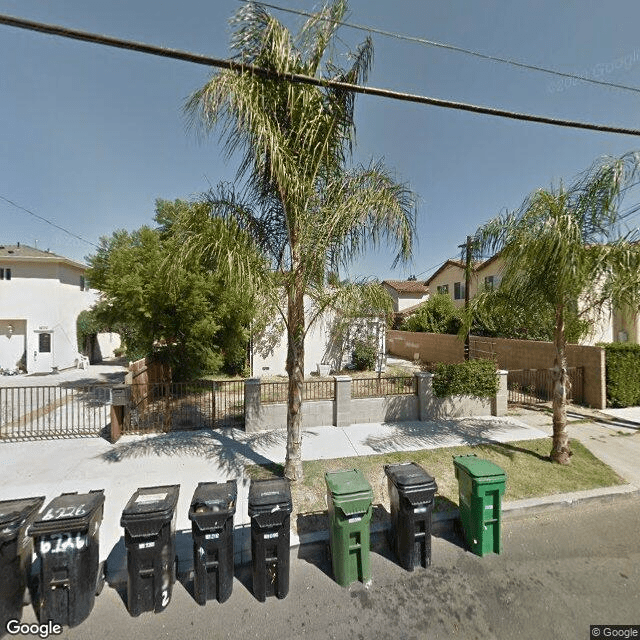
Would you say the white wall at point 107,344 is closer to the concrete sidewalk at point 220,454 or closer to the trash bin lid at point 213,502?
the concrete sidewalk at point 220,454

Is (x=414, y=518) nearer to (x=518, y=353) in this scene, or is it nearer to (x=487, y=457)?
(x=487, y=457)

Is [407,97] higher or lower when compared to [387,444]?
higher

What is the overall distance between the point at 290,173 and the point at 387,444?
5533 millimetres

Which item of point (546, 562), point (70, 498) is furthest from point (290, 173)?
point (546, 562)

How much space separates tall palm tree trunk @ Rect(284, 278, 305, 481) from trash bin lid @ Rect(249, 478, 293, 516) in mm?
1595

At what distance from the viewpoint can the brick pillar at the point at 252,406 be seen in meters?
7.19

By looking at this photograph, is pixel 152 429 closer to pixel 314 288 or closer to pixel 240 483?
pixel 240 483

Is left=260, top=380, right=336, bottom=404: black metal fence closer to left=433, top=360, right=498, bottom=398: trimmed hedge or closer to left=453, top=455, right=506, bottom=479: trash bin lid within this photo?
left=433, top=360, right=498, bottom=398: trimmed hedge

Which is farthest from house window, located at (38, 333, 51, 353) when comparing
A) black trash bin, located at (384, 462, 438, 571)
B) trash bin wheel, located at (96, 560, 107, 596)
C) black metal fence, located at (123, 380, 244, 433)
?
black trash bin, located at (384, 462, 438, 571)

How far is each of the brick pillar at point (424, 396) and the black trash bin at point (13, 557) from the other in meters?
7.34

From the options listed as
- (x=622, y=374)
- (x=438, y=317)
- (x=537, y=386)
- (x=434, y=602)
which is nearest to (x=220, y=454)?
(x=434, y=602)

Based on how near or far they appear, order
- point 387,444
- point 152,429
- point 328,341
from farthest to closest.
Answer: point 328,341 < point 152,429 < point 387,444

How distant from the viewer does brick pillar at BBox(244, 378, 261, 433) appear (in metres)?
7.19

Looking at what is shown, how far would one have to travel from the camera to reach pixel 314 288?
4926 mm
